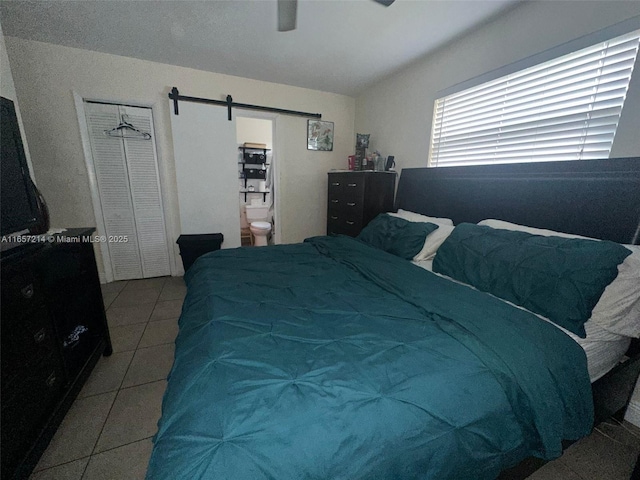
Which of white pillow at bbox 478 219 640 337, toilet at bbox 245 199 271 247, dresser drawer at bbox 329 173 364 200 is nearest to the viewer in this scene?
white pillow at bbox 478 219 640 337

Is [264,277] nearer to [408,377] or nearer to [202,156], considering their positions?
[408,377]

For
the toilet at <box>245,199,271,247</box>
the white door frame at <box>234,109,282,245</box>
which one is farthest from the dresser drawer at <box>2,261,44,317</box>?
the toilet at <box>245,199,271,247</box>

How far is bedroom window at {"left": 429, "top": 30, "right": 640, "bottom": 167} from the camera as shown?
1.44 meters

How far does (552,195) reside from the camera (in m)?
1.61

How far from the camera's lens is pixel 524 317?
1.13 m

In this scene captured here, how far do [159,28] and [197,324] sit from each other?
8.29 ft

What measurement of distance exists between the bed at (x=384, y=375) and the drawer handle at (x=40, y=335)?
0.61 metres

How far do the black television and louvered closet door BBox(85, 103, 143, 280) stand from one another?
1719mm

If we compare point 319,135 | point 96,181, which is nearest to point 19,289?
point 96,181

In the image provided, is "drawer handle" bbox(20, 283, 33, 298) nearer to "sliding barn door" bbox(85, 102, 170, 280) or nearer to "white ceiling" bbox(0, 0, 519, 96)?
"white ceiling" bbox(0, 0, 519, 96)

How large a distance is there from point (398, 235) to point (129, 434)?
2.10 m

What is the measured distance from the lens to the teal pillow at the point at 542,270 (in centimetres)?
111

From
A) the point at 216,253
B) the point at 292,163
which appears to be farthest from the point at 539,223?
the point at 292,163

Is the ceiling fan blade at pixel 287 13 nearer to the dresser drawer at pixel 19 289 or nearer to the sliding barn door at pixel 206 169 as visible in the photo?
the sliding barn door at pixel 206 169
